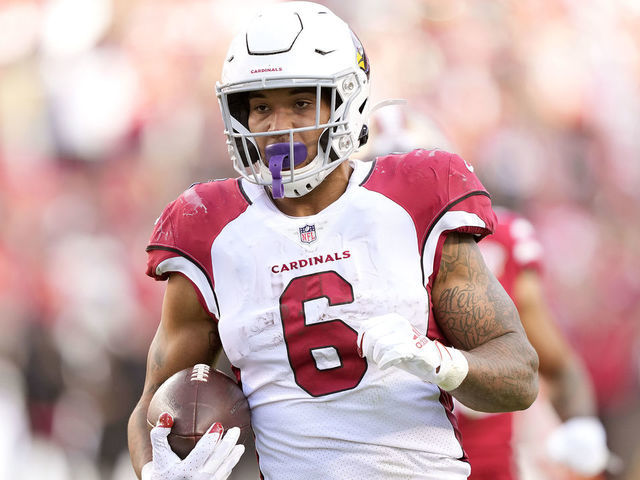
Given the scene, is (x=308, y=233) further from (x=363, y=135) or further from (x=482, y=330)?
(x=482, y=330)

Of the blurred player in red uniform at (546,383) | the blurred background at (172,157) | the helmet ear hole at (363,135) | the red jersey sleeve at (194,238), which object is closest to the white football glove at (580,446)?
the blurred player in red uniform at (546,383)

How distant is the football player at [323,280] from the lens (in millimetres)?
2102

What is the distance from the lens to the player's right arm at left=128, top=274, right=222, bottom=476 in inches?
90.0

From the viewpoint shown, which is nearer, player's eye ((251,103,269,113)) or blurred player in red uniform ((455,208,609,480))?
player's eye ((251,103,269,113))

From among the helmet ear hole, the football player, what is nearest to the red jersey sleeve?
the football player

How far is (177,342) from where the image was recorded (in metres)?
2.31

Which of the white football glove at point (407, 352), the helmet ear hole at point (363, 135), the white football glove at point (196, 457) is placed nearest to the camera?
the white football glove at point (407, 352)

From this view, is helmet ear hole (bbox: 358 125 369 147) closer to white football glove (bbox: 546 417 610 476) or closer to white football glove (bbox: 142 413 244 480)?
white football glove (bbox: 142 413 244 480)

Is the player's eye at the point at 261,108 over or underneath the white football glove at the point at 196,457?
over

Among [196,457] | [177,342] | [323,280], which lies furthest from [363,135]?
[196,457]

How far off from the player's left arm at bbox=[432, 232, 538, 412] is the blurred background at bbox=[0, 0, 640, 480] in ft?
10.0

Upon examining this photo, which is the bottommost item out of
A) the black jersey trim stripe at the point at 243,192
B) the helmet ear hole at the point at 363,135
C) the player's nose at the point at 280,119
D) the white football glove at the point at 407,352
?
the white football glove at the point at 407,352

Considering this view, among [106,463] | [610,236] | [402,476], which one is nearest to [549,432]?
[610,236]

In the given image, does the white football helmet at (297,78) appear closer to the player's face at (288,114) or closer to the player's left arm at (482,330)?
the player's face at (288,114)
